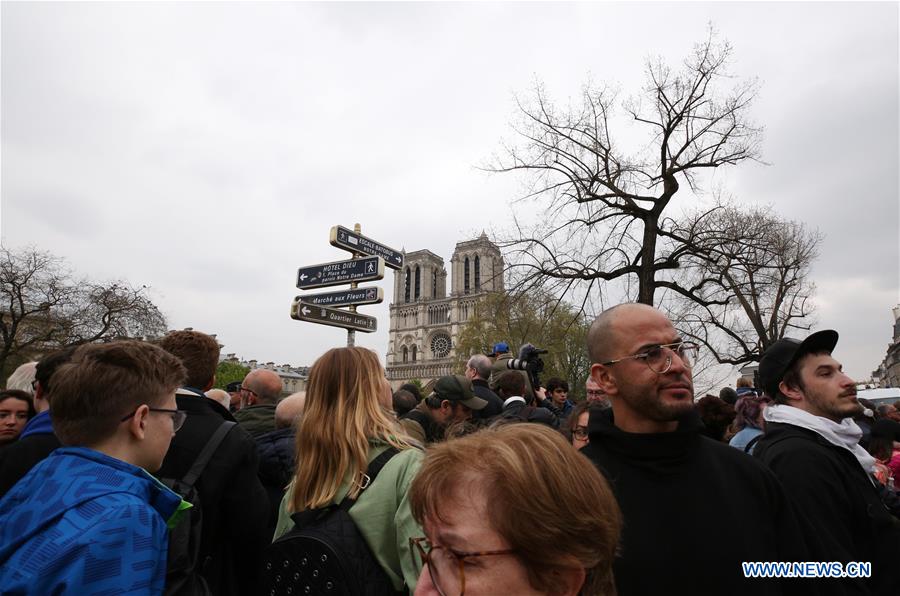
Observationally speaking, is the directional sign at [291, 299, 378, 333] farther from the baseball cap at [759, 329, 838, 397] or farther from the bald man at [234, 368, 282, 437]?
the baseball cap at [759, 329, 838, 397]

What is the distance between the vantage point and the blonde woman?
1.94 meters

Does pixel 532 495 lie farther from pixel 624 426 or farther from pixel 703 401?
pixel 703 401

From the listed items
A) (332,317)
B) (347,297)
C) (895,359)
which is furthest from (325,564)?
(895,359)

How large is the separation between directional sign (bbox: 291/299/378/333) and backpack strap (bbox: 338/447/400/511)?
250 inches

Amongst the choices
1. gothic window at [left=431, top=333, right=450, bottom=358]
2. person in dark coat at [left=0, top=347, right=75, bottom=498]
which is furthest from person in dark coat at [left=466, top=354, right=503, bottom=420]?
gothic window at [left=431, top=333, right=450, bottom=358]

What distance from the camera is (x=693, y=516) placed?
5.67 ft

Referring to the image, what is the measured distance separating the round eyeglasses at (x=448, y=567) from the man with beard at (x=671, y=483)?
2.70 feet

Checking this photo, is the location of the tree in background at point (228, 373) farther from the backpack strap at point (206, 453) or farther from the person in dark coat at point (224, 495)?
the backpack strap at point (206, 453)

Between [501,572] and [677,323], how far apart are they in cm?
988

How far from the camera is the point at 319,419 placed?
2271mm

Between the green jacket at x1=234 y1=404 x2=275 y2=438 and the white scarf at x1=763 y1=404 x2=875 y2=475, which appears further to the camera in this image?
the green jacket at x1=234 y1=404 x2=275 y2=438

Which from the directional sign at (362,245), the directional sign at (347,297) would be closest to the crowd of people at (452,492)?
the directional sign at (347,297)

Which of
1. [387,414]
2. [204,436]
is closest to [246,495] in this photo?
[204,436]

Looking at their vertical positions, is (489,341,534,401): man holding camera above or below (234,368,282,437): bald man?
above
